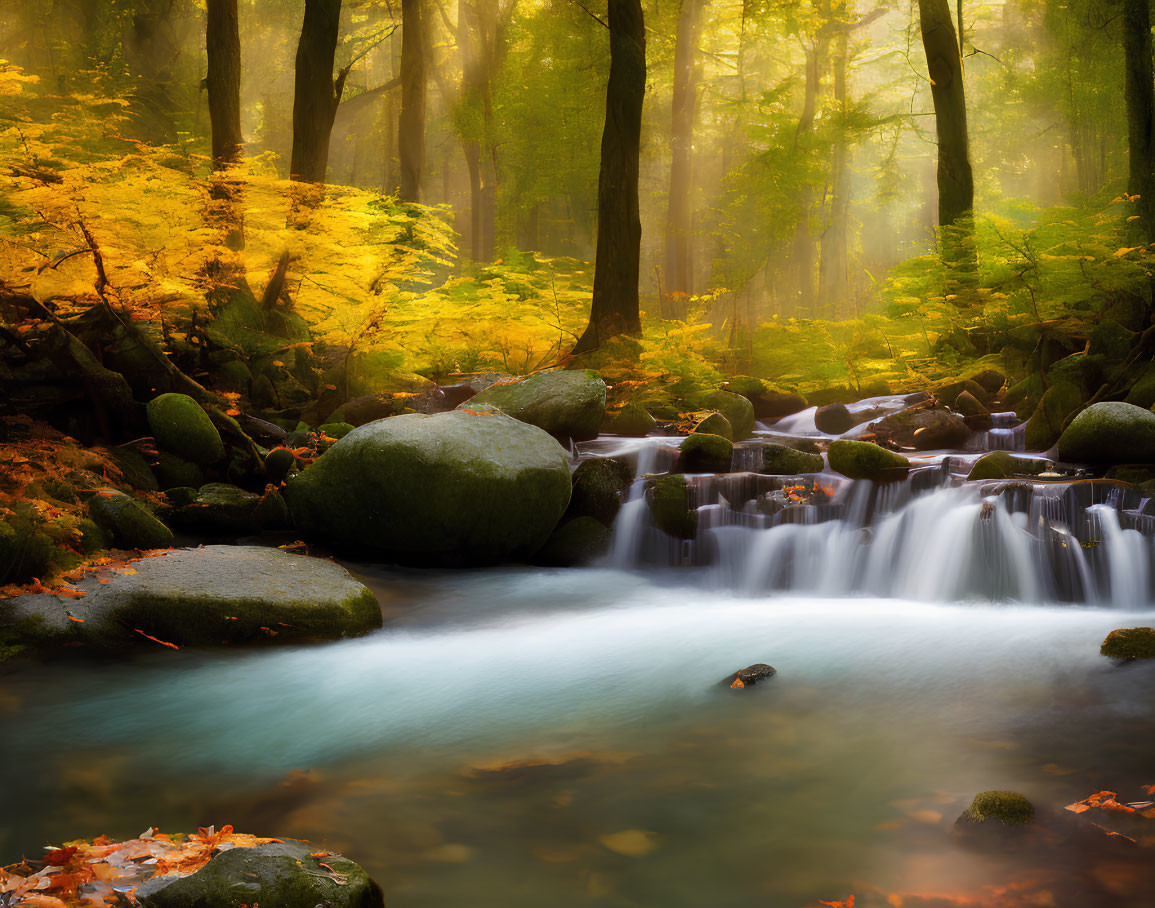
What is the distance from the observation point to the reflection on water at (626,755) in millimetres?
2971

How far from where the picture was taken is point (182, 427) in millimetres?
8172

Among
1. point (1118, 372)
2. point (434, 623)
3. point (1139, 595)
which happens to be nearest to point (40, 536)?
point (434, 623)

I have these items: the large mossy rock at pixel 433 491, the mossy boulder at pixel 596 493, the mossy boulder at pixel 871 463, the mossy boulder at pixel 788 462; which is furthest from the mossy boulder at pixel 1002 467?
the large mossy rock at pixel 433 491

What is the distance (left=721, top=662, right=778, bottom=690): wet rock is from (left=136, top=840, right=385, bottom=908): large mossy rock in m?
2.65

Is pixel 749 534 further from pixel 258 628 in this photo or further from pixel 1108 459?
pixel 258 628

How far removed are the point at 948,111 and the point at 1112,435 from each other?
992 centimetres

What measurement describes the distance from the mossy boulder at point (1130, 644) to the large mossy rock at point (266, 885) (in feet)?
13.8

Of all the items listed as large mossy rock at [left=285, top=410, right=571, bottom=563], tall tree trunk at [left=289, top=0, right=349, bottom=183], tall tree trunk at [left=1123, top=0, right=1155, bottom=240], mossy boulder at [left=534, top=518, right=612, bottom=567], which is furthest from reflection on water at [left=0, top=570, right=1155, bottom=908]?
tall tree trunk at [left=289, top=0, right=349, bottom=183]

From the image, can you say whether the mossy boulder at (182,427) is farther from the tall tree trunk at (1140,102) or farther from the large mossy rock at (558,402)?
the tall tree trunk at (1140,102)

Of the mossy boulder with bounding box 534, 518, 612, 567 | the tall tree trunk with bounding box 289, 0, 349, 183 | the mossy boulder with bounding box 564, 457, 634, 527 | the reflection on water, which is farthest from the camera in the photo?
the tall tree trunk with bounding box 289, 0, 349, 183

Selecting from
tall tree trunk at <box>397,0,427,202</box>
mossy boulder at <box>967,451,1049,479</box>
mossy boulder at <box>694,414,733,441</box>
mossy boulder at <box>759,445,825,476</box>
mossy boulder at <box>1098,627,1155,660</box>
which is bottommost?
mossy boulder at <box>1098,627,1155,660</box>

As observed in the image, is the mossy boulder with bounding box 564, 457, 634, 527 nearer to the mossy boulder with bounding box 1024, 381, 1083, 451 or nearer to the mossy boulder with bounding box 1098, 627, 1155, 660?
the mossy boulder with bounding box 1098, 627, 1155, 660

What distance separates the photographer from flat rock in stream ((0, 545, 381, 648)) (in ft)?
16.9

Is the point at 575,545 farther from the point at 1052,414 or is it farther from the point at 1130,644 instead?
the point at 1052,414
